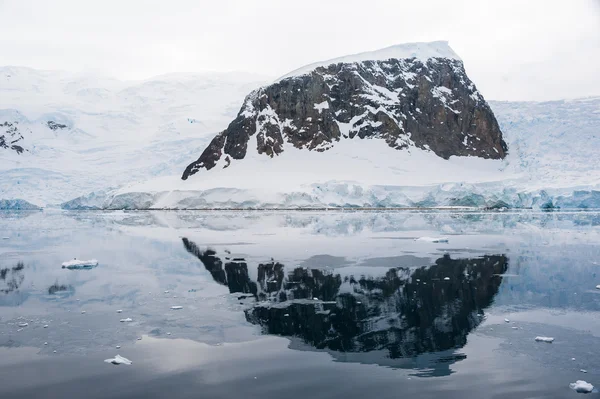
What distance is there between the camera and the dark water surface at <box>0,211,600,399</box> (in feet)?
19.3

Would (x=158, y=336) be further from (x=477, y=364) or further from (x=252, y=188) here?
(x=252, y=188)

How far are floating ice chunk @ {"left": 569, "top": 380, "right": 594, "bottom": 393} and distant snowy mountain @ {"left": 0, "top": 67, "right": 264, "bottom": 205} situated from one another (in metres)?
75.1

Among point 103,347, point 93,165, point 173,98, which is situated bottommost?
point 103,347

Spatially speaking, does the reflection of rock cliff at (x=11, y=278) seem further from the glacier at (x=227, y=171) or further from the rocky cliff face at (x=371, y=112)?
the rocky cliff face at (x=371, y=112)

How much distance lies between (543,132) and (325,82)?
3932 centimetres

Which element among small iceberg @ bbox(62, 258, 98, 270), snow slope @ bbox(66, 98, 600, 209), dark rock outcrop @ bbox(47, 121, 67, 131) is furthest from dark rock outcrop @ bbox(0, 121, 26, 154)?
small iceberg @ bbox(62, 258, 98, 270)

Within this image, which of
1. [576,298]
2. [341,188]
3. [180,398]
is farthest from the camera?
[341,188]

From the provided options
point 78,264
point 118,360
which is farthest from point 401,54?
point 118,360

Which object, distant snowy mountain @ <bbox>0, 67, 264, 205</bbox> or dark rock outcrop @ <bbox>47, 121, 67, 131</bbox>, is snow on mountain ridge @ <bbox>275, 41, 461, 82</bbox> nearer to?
distant snowy mountain @ <bbox>0, 67, 264, 205</bbox>

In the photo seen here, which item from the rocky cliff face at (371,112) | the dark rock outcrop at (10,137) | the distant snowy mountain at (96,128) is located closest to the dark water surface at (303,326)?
the distant snowy mountain at (96,128)

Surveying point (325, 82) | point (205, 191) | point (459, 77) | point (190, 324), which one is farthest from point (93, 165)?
point (190, 324)

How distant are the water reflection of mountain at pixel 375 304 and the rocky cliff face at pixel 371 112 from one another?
73140 millimetres

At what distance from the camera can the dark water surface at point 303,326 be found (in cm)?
Answer: 587

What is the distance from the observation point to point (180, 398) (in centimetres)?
540
